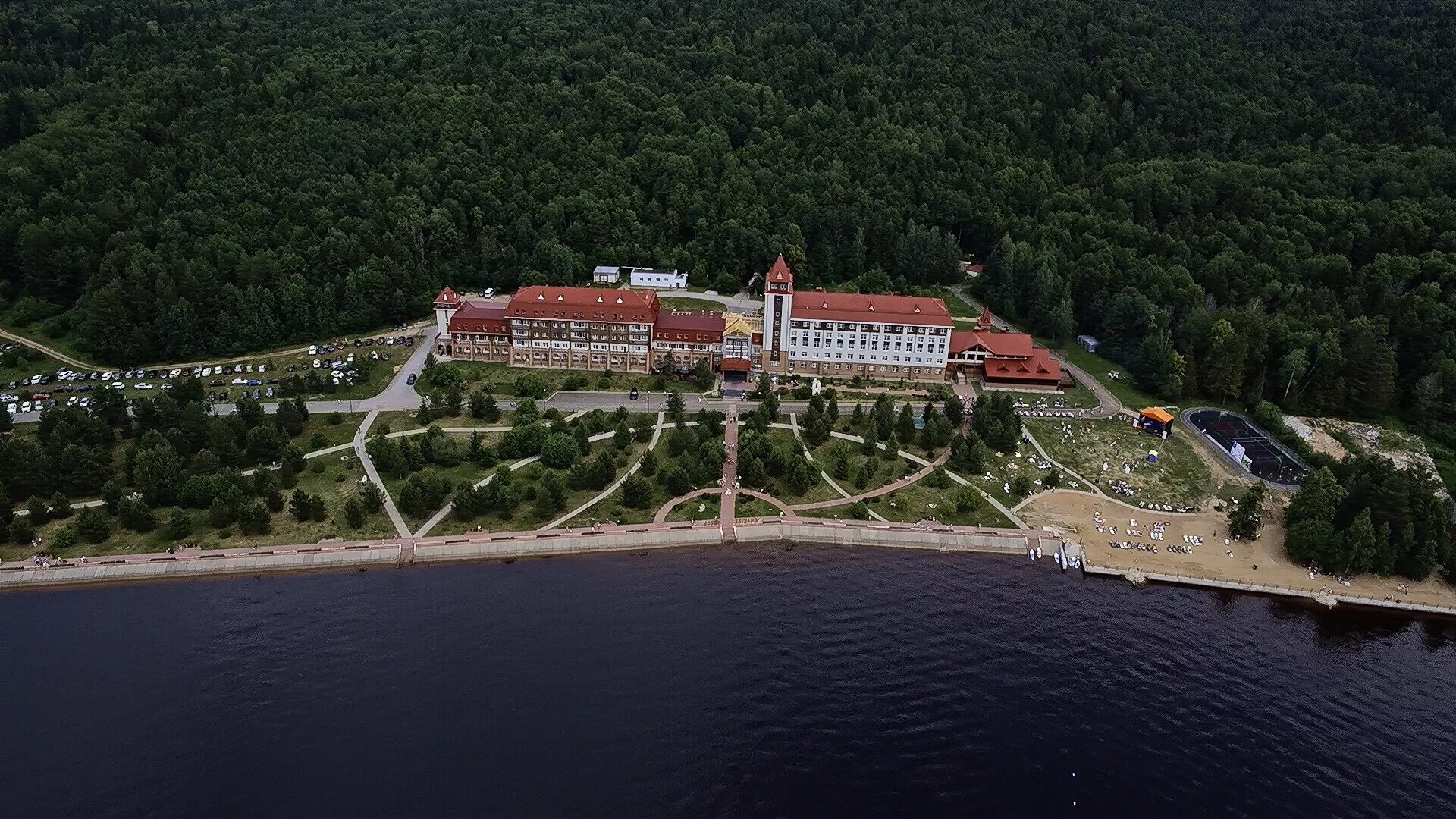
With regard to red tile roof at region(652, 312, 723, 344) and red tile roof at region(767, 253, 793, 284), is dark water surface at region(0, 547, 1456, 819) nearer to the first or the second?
red tile roof at region(652, 312, 723, 344)

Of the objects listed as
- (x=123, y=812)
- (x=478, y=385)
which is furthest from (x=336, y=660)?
(x=478, y=385)

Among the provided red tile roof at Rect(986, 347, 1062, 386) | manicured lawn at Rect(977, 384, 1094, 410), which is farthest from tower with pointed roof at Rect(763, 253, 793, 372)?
red tile roof at Rect(986, 347, 1062, 386)

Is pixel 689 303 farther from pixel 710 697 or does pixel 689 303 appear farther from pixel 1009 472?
pixel 710 697

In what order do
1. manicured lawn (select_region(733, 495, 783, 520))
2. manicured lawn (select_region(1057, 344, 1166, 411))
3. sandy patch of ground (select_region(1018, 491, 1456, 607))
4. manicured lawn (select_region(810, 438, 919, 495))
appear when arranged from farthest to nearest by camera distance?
manicured lawn (select_region(1057, 344, 1166, 411)) → manicured lawn (select_region(810, 438, 919, 495)) → manicured lawn (select_region(733, 495, 783, 520)) → sandy patch of ground (select_region(1018, 491, 1456, 607))

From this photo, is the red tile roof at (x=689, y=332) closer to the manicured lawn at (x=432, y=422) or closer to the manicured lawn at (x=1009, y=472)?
the manicured lawn at (x=432, y=422)

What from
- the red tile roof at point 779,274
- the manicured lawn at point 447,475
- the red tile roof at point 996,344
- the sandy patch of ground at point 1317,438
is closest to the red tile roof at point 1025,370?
the red tile roof at point 996,344

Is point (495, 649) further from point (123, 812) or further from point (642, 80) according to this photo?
point (642, 80)
